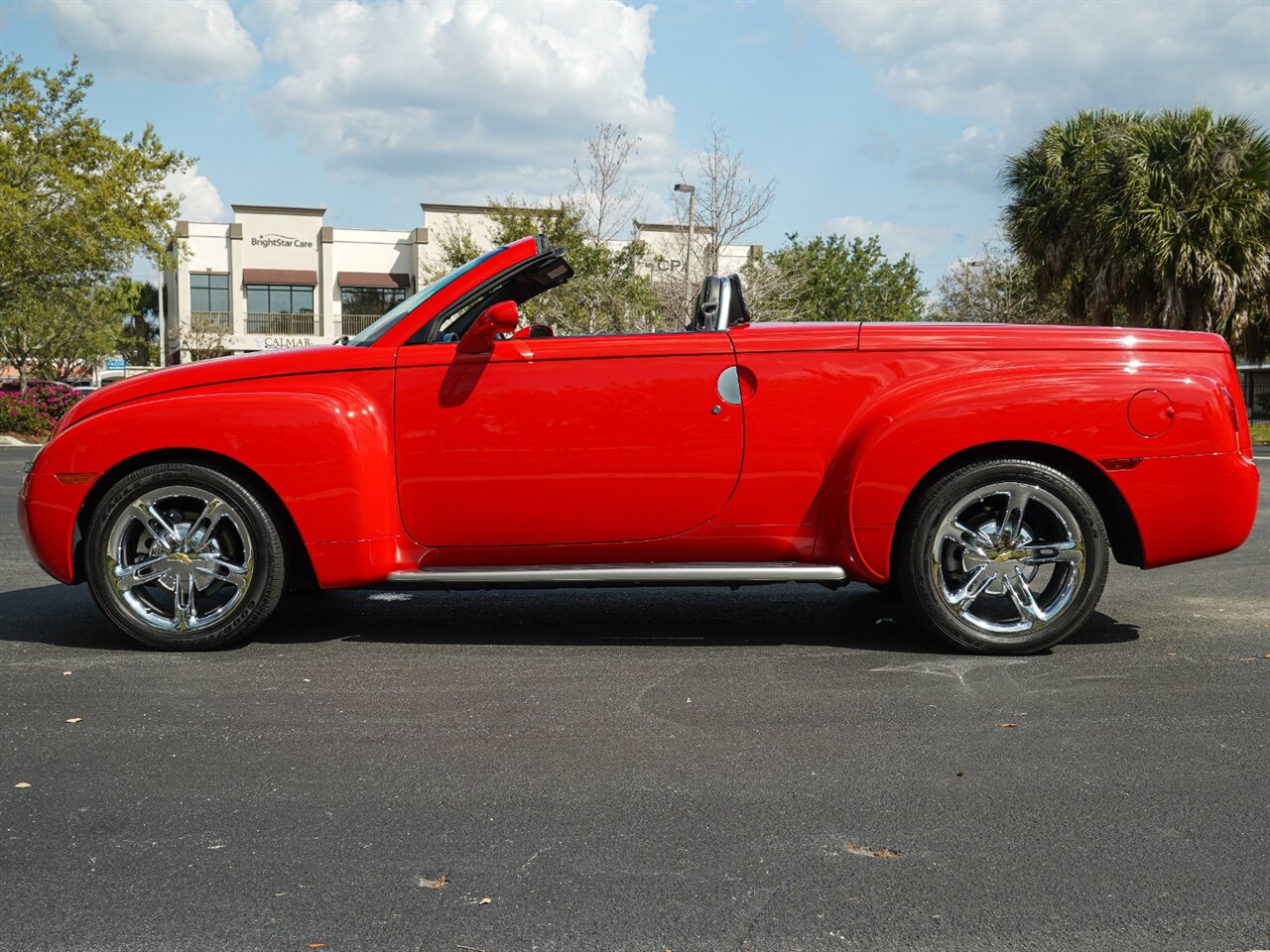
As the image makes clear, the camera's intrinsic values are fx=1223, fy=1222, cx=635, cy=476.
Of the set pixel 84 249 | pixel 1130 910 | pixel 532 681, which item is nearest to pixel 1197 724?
pixel 1130 910

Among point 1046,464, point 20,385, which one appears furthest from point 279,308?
point 1046,464

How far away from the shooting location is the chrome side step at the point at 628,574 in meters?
4.86

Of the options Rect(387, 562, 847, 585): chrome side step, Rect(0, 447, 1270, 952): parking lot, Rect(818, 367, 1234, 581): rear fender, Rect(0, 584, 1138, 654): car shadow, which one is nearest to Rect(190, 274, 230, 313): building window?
Rect(0, 584, 1138, 654): car shadow

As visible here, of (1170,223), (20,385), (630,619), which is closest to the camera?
(630,619)

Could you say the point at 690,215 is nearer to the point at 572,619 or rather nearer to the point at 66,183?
the point at 66,183

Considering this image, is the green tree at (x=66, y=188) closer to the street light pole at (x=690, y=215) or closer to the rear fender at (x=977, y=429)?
the street light pole at (x=690, y=215)

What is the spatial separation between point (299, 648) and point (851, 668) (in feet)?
7.49

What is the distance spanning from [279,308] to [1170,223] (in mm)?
44914

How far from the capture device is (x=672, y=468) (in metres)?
4.93

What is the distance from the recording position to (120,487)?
195 inches

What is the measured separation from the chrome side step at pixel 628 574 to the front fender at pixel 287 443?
28 cm

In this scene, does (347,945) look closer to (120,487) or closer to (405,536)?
(405,536)

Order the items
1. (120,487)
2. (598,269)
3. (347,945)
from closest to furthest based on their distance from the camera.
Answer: (347,945), (120,487), (598,269)

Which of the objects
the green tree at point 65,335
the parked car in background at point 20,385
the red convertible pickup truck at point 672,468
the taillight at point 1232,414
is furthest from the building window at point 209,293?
the taillight at point 1232,414
